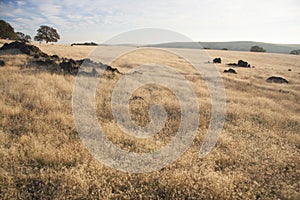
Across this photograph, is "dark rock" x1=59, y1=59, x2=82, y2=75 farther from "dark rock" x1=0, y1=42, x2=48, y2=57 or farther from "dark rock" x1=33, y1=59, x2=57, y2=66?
"dark rock" x1=0, y1=42, x2=48, y2=57

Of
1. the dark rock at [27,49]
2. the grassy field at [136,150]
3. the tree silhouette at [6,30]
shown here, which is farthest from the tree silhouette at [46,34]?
the grassy field at [136,150]

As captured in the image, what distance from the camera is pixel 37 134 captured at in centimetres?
659

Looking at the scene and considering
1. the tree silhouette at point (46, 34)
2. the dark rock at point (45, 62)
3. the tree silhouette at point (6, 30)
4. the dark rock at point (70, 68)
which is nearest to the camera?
the dark rock at point (70, 68)

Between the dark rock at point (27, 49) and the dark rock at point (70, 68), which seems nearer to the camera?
the dark rock at point (70, 68)

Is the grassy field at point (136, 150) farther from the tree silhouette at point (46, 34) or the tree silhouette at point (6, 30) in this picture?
the tree silhouette at point (46, 34)

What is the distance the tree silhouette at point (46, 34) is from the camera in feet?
216

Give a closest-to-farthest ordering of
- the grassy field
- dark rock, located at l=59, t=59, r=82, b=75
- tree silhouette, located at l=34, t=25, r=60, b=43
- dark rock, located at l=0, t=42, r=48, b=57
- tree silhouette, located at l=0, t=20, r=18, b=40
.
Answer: the grassy field → dark rock, located at l=59, t=59, r=82, b=75 → dark rock, located at l=0, t=42, r=48, b=57 → tree silhouette, located at l=0, t=20, r=18, b=40 → tree silhouette, located at l=34, t=25, r=60, b=43

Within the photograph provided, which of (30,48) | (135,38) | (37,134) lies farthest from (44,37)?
(37,134)

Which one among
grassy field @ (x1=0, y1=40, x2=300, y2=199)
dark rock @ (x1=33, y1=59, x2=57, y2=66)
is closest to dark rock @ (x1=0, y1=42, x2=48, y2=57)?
dark rock @ (x1=33, y1=59, x2=57, y2=66)

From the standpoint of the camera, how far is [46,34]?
6681 cm

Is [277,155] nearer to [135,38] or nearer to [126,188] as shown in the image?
[126,188]

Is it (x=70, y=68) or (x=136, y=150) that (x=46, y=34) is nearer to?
(x=70, y=68)

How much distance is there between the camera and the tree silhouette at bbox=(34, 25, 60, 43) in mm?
65688

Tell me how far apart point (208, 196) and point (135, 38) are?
8.84 metres
